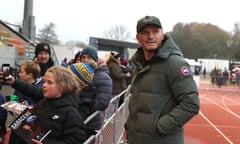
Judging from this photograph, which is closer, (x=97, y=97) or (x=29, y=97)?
(x=29, y=97)

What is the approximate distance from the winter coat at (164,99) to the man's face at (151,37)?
2.2 inches

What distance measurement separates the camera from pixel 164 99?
2.30 m

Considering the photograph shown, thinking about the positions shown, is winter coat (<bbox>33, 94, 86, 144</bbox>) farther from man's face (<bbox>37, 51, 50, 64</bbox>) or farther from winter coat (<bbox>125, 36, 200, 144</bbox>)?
man's face (<bbox>37, 51, 50, 64</bbox>)

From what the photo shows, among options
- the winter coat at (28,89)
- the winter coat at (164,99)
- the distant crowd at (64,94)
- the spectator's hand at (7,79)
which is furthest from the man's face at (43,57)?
the winter coat at (164,99)

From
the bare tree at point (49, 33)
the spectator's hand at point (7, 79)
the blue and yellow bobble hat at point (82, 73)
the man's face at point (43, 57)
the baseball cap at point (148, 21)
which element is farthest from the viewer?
the bare tree at point (49, 33)

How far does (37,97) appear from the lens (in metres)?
3.22

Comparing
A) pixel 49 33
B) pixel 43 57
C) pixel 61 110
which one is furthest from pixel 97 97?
pixel 49 33

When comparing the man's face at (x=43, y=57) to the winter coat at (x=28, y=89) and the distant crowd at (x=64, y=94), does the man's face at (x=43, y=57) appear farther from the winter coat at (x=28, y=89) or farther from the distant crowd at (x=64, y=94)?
the winter coat at (x=28, y=89)

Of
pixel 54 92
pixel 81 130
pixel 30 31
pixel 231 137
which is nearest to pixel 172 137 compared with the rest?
pixel 81 130

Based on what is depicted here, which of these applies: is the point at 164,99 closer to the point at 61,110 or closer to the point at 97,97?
the point at 61,110

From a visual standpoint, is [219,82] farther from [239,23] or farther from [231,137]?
[239,23]

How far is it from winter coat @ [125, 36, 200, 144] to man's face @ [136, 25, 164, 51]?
5 cm

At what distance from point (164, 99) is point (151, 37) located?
1.55ft

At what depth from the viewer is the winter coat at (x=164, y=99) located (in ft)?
7.29
